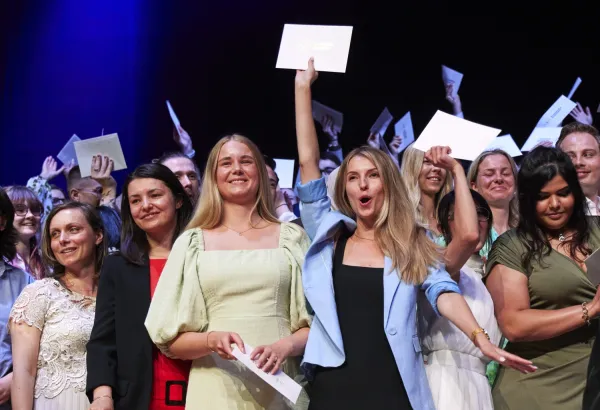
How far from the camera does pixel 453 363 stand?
112 inches

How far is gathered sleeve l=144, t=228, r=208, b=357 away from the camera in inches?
105

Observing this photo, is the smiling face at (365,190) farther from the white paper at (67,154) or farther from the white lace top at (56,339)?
the white paper at (67,154)

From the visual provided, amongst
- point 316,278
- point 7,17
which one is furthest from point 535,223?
point 7,17

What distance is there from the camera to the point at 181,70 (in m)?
6.89

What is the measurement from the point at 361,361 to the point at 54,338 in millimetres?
1209

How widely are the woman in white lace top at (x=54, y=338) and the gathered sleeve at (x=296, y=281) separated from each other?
840mm

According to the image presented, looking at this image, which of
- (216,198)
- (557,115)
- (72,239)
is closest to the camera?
(216,198)

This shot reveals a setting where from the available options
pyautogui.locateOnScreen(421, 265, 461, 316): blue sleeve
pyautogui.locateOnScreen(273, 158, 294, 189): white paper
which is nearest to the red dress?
pyautogui.locateOnScreen(421, 265, 461, 316): blue sleeve

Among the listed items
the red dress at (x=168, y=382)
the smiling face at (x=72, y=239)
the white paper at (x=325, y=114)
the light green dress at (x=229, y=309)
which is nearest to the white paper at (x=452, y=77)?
the white paper at (x=325, y=114)

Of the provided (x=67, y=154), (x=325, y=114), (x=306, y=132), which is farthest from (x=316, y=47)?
(x=325, y=114)

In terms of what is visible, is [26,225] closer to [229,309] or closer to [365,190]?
[229,309]

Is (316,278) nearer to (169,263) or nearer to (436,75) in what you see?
(169,263)

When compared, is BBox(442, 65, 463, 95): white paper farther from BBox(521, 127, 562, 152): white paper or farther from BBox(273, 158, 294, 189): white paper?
BBox(273, 158, 294, 189): white paper

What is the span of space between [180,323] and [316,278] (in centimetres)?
46
